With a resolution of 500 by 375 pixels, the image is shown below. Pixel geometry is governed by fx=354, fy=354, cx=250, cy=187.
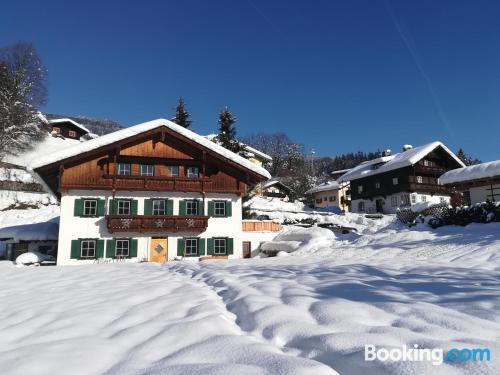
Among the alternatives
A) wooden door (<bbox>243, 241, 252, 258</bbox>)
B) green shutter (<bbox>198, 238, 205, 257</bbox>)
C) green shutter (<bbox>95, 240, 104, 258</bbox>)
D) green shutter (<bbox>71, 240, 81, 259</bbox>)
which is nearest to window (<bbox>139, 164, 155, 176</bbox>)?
green shutter (<bbox>95, 240, 104, 258</bbox>)

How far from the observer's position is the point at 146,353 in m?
3.42

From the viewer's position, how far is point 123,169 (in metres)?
20.5

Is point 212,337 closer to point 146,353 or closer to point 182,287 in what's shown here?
point 146,353

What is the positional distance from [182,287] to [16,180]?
36.2m

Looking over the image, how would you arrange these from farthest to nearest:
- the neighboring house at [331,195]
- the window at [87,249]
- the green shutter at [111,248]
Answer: the neighboring house at [331,195], the green shutter at [111,248], the window at [87,249]

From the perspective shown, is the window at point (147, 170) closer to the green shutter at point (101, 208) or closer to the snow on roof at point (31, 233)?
the green shutter at point (101, 208)

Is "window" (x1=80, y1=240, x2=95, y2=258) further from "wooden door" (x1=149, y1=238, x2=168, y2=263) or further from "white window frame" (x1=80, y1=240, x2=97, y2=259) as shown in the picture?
"wooden door" (x1=149, y1=238, x2=168, y2=263)

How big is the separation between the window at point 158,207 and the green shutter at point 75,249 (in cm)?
429

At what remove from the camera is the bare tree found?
36625mm

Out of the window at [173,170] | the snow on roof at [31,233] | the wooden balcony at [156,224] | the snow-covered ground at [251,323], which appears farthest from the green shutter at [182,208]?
the snow-covered ground at [251,323]

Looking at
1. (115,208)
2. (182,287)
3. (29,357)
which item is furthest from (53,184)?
(29,357)

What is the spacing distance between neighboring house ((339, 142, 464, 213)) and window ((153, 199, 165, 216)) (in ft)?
94.6

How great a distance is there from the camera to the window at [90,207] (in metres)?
19.2

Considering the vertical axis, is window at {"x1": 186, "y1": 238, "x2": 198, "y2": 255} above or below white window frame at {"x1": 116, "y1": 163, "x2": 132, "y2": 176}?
below
